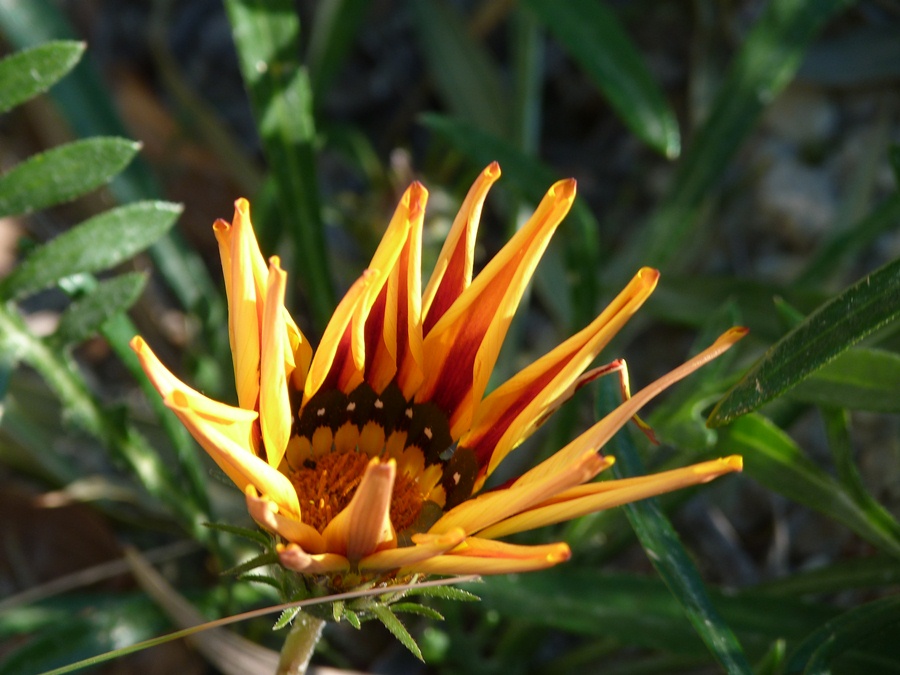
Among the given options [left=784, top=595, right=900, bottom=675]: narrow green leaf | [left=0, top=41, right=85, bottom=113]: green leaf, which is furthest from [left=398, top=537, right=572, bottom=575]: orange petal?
[left=0, top=41, right=85, bottom=113]: green leaf

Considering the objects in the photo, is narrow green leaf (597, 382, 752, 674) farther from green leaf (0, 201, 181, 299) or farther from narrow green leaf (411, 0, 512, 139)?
narrow green leaf (411, 0, 512, 139)

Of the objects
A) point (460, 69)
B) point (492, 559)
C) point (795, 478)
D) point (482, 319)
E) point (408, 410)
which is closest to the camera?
point (492, 559)

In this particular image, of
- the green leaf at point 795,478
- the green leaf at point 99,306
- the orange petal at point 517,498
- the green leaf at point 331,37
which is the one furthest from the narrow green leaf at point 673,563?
the green leaf at point 331,37

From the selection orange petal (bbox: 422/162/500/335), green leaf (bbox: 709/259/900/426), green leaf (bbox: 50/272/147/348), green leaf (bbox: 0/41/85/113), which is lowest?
green leaf (bbox: 709/259/900/426)

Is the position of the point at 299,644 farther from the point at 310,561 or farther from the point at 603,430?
the point at 603,430

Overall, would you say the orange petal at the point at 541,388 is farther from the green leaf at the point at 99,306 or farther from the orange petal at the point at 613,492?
the green leaf at the point at 99,306

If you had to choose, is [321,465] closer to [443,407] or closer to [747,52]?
[443,407]

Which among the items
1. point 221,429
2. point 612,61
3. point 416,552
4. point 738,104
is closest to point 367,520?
point 416,552
